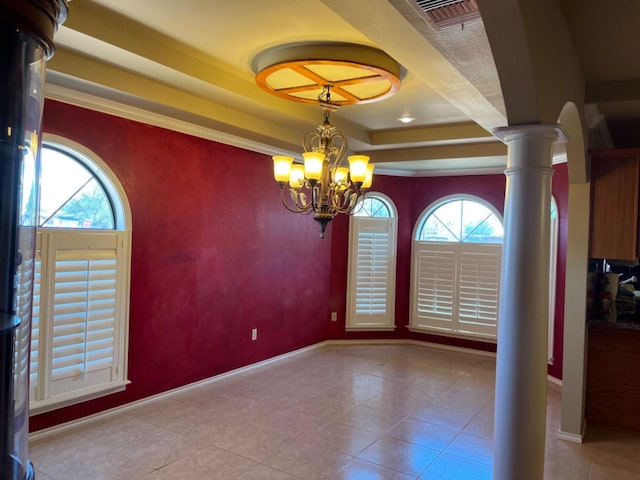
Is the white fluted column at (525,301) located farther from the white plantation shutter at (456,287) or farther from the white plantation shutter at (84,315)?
the white plantation shutter at (456,287)

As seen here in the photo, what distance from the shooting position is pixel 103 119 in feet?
11.6

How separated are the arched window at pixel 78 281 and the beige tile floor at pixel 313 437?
0.38 metres

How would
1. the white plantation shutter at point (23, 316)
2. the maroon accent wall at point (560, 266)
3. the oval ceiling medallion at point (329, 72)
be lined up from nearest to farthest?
the white plantation shutter at point (23, 316), the oval ceiling medallion at point (329, 72), the maroon accent wall at point (560, 266)

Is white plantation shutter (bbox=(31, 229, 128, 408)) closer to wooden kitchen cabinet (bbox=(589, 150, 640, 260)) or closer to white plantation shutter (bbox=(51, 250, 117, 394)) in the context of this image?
white plantation shutter (bbox=(51, 250, 117, 394))

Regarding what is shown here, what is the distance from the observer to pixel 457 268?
20.4 feet

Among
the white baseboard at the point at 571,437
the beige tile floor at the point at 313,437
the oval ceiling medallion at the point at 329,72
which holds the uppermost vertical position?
the oval ceiling medallion at the point at 329,72

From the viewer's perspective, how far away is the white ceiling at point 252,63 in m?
1.76

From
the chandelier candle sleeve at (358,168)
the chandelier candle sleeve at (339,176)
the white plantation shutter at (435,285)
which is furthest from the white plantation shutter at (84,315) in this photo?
the white plantation shutter at (435,285)

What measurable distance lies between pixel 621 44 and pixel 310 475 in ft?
10.5

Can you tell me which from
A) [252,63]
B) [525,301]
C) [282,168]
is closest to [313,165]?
[282,168]

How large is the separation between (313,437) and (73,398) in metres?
1.83

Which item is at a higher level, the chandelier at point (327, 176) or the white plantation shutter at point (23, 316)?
the chandelier at point (327, 176)

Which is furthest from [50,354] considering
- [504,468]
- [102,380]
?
[504,468]

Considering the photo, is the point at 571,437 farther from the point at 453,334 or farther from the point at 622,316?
the point at 453,334
